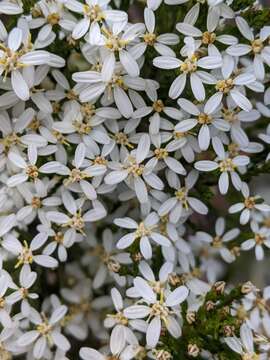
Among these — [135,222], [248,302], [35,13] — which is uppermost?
[35,13]

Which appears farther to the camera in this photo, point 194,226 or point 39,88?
point 194,226

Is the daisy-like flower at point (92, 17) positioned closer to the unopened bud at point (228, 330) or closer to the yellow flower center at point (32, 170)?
the yellow flower center at point (32, 170)

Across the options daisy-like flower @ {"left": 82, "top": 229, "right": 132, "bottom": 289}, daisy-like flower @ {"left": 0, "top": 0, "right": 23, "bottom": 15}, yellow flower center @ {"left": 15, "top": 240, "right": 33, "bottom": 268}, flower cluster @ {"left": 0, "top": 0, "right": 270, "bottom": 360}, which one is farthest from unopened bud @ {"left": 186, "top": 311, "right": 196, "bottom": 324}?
daisy-like flower @ {"left": 0, "top": 0, "right": 23, "bottom": 15}

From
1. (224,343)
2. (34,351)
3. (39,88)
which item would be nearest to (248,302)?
(224,343)

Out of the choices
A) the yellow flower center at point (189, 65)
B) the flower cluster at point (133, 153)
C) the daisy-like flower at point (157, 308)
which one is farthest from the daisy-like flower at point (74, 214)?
the yellow flower center at point (189, 65)

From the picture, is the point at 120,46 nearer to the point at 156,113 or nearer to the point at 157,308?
the point at 156,113

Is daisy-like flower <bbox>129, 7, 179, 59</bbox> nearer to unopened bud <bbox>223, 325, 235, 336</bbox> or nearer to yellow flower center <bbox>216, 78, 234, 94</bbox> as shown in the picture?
yellow flower center <bbox>216, 78, 234, 94</bbox>

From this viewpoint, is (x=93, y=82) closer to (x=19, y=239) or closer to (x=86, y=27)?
(x=86, y=27)
